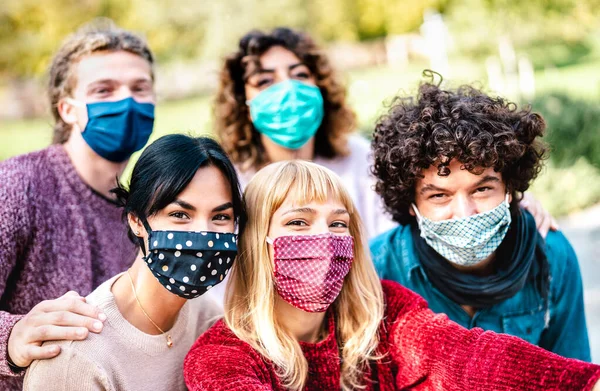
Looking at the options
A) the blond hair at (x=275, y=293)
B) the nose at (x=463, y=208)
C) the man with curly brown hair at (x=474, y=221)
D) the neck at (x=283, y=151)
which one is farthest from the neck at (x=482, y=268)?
the neck at (x=283, y=151)

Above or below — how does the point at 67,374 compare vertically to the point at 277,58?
below

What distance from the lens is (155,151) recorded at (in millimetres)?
2900

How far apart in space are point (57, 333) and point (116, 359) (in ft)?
0.88

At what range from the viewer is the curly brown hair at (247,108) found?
4.75 meters

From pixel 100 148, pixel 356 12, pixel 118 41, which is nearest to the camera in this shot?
pixel 100 148

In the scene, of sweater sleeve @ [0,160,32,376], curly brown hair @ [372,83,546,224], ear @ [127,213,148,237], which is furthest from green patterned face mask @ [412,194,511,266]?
sweater sleeve @ [0,160,32,376]

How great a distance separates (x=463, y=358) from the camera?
9.12 feet

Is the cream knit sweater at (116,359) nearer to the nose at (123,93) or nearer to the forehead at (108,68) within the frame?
the nose at (123,93)

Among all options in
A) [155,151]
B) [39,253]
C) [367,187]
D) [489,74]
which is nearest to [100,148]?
[39,253]

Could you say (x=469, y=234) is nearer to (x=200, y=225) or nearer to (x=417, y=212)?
(x=417, y=212)

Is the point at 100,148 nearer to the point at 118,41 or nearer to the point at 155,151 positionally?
the point at 118,41

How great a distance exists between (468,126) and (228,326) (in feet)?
4.87

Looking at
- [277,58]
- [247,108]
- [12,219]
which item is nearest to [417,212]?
[277,58]

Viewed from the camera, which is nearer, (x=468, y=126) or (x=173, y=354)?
(x=173, y=354)
